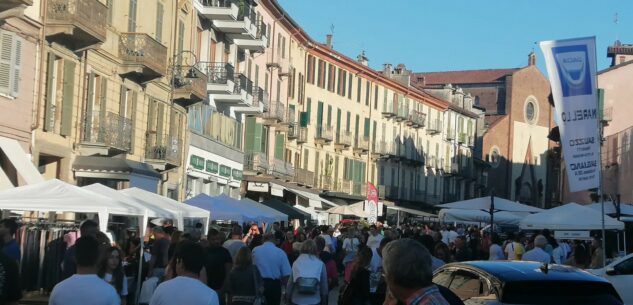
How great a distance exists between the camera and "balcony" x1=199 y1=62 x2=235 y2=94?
129 ft

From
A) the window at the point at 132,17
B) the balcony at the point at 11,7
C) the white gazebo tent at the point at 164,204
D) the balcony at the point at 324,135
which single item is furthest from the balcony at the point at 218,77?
the balcony at the point at 324,135

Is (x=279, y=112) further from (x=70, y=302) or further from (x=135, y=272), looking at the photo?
(x=70, y=302)

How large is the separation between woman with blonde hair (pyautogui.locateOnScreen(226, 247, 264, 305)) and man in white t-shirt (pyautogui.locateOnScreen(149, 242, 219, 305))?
5775 millimetres

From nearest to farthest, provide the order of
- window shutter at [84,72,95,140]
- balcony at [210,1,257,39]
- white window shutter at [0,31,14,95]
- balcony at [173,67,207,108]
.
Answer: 1. white window shutter at [0,31,14,95]
2. window shutter at [84,72,95,140]
3. balcony at [173,67,207,108]
4. balcony at [210,1,257,39]

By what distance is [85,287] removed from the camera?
697 cm

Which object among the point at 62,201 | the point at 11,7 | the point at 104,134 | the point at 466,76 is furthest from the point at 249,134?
the point at 466,76

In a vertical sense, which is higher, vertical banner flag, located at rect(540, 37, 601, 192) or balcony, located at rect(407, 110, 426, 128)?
balcony, located at rect(407, 110, 426, 128)

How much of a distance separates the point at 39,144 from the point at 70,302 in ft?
58.6

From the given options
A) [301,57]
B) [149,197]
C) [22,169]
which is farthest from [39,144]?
[301,57]

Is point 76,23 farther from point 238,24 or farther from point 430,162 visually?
point 430,162

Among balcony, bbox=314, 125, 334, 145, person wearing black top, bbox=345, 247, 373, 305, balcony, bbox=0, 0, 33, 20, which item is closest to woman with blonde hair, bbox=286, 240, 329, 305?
person wearing black top, bbox=345, 247, 373, 305

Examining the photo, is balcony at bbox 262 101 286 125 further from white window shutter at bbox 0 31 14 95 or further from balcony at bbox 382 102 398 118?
white window shutter at bbox 0 31 14 95

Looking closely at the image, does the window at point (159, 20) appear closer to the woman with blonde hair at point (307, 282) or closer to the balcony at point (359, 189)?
the woman with blonde hair at point (307, 282)

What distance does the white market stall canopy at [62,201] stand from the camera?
15.5m
